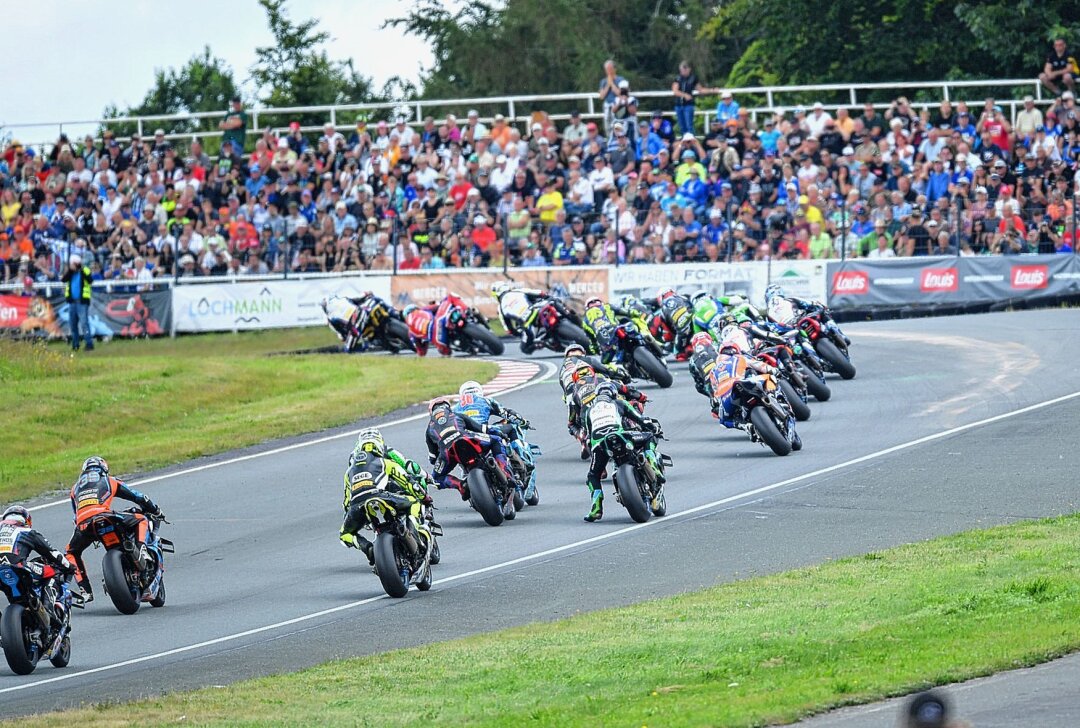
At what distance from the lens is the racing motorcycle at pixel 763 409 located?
61.1 ft

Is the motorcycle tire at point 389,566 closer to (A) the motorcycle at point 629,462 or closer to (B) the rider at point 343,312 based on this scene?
(A) the motorcycle at point 629,462

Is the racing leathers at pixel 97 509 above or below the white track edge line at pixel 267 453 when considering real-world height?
above

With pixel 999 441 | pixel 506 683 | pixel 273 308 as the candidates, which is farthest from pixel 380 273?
pixel 506 683

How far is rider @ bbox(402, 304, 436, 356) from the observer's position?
2954 cm

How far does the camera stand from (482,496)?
651 inches

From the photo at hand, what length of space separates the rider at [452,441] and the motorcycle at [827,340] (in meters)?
7.01

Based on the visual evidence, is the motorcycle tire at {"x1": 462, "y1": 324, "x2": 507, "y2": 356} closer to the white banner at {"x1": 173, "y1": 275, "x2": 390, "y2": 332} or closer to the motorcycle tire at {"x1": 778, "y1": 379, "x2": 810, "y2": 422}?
the white banner at {"x1": 173, "y1": 275, "x2": 390, "y2": 332}

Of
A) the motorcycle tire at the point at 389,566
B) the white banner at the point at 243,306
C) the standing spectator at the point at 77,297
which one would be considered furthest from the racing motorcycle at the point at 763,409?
the standing spectator at the point at 77,297

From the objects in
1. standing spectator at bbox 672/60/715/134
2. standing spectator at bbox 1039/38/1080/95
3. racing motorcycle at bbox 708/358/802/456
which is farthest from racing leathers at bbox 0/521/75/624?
standing spectator at bbox 1039/38/1080/95

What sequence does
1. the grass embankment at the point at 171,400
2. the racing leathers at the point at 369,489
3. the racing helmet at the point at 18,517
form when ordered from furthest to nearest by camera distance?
1. the grass embankment at the point at 171,400
2. the racing leathers at the point at 369,489
3. the racing helmet at the point at 18,517

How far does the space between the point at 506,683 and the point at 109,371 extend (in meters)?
20.2

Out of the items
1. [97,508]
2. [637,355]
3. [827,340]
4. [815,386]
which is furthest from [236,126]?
[97,508]

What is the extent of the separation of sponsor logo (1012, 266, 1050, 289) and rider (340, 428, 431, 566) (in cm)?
2035

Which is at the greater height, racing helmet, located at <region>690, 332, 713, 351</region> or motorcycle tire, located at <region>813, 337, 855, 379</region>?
racing helmet, located at <region>690, 332, 713, 351</region>
